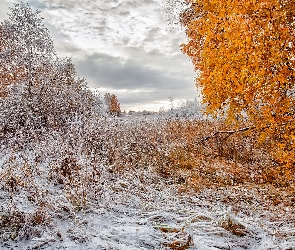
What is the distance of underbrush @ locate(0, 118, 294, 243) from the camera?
470 centimetres

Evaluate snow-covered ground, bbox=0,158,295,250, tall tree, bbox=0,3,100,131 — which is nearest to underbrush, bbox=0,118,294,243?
snow-covered ground, bbox=0,158,295,250

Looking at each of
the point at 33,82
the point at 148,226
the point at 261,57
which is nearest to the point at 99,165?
the point at 148,226

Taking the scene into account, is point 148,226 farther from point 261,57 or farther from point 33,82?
point 33,82

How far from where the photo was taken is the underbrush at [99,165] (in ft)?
15.4

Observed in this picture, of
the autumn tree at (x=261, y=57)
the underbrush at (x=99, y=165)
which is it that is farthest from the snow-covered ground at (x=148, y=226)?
the autumn tree at (x=261, y=57)

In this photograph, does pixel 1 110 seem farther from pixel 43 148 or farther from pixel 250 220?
pixel 250 220

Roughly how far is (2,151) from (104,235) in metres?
5.05

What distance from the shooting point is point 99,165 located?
651 centimetres

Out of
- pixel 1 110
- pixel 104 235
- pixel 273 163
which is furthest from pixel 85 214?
pixel 1 110

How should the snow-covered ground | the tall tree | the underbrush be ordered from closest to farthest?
the snow-covered ground → the underbrush → the tall tree

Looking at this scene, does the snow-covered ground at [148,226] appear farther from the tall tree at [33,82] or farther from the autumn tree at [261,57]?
the tall tree at [33,82]

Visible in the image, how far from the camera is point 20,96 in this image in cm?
1082

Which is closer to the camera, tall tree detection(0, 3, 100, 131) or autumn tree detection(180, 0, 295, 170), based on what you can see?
autumn tree detection(180, 0, 295, 170)

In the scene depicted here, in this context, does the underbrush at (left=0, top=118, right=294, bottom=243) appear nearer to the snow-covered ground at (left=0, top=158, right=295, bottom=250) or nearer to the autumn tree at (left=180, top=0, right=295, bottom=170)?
the snow-covered ground at (left=0, top=158, right=295, bottom=250)
